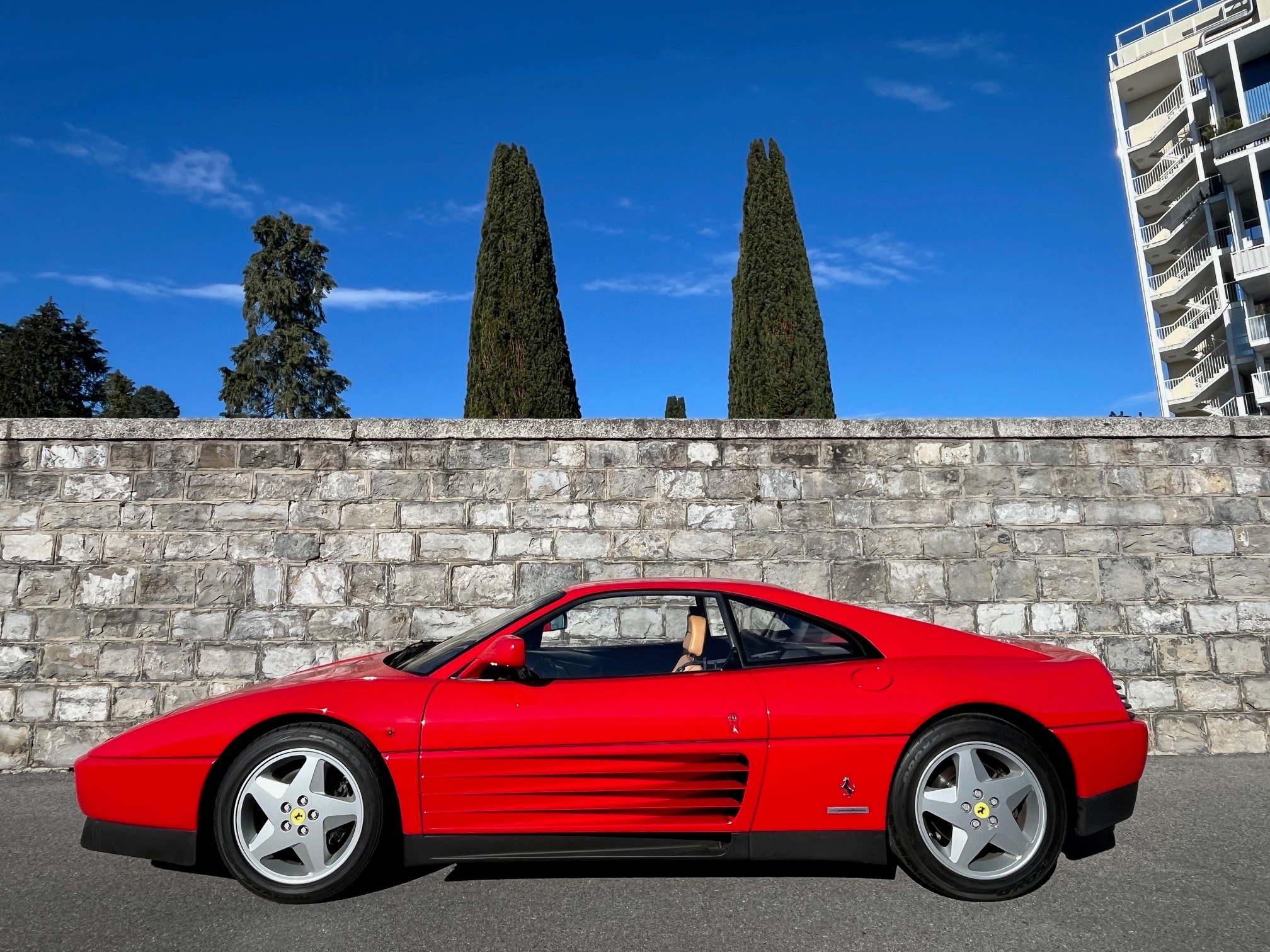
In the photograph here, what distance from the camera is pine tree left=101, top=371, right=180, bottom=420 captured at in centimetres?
3753

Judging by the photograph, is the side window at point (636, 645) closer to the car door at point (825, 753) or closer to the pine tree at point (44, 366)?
the car door at point (825, 753)

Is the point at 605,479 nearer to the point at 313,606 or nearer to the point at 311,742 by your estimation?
the point at 313,606

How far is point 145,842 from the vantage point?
3.02m

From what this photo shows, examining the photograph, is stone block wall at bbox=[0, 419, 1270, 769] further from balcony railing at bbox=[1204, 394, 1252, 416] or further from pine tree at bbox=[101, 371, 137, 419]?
pine tree at bbox=[101, 371, 137, 419]

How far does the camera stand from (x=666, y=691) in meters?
3.10

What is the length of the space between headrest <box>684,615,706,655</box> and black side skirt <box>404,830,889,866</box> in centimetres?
70

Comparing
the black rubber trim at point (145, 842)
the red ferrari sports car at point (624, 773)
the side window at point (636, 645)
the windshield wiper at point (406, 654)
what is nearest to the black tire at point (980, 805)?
the red ferrari sports car at point (624, 773)

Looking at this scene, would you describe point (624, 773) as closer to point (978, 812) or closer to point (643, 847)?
point (643, 847)

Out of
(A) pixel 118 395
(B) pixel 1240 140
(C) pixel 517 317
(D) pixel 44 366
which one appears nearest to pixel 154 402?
(D) pixel 44 366

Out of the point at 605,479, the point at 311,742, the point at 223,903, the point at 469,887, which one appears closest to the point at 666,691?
the point at 469,887

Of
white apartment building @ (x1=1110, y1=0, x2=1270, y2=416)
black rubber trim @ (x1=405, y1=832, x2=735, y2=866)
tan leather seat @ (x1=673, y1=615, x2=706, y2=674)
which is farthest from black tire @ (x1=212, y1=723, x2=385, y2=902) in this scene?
white apartment building @ (x1=1110, y1=0, x2=1270, y2=416)

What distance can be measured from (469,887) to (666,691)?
3.50 feet

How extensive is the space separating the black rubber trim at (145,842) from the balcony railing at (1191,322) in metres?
35.8

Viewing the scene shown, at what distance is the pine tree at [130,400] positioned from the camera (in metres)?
37.5
